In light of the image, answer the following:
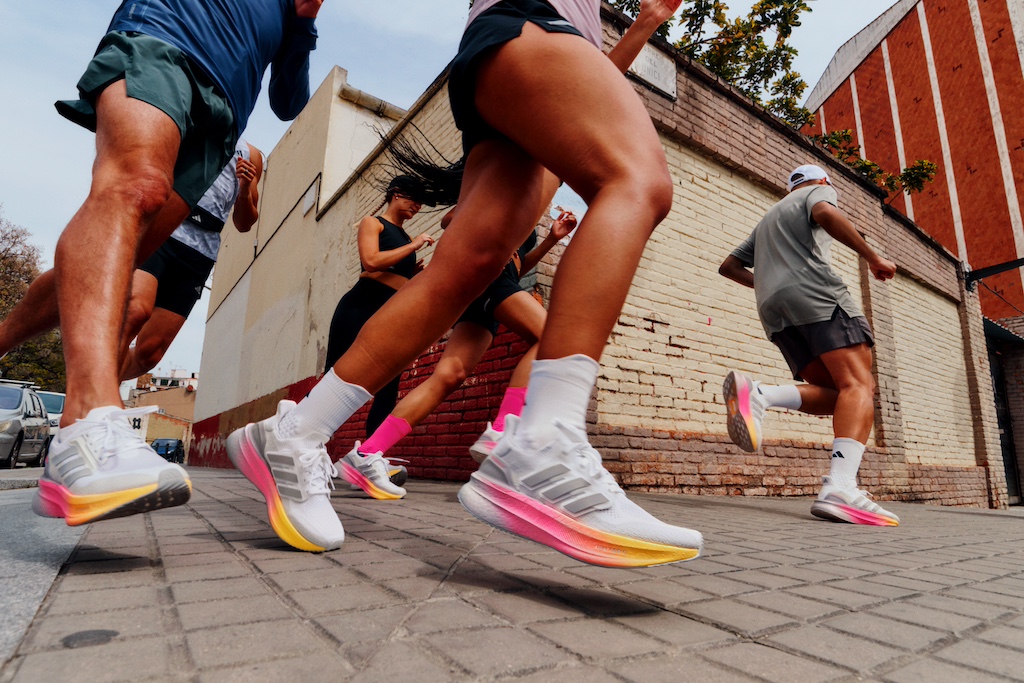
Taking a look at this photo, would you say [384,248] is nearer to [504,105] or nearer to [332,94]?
[504,105]

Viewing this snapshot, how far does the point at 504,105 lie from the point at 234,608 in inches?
42.5

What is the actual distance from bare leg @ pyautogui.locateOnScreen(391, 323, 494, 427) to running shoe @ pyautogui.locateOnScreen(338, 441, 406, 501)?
28 centimetres

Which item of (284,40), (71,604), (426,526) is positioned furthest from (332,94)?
(71,604)

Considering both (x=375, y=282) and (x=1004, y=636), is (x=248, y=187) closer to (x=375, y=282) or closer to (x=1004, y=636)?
(x=375, y=282)

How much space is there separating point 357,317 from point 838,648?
2810 millimetres

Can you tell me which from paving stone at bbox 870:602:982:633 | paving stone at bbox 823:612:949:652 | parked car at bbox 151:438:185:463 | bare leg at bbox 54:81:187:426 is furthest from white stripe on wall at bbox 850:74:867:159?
parked car at bbox 151:438:185:463

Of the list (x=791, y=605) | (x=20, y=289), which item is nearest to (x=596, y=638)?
(x=791, y=605)

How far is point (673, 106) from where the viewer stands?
5.77 m

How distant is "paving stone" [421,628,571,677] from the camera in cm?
72

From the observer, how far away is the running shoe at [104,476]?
3.70ft

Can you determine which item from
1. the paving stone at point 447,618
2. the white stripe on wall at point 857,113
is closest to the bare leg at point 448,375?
the paving stone at point 447,618

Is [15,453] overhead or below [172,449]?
overhead

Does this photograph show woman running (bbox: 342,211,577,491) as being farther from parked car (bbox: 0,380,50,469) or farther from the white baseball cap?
parked car (bbox: 0,380,50,469)

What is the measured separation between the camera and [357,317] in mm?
3256
